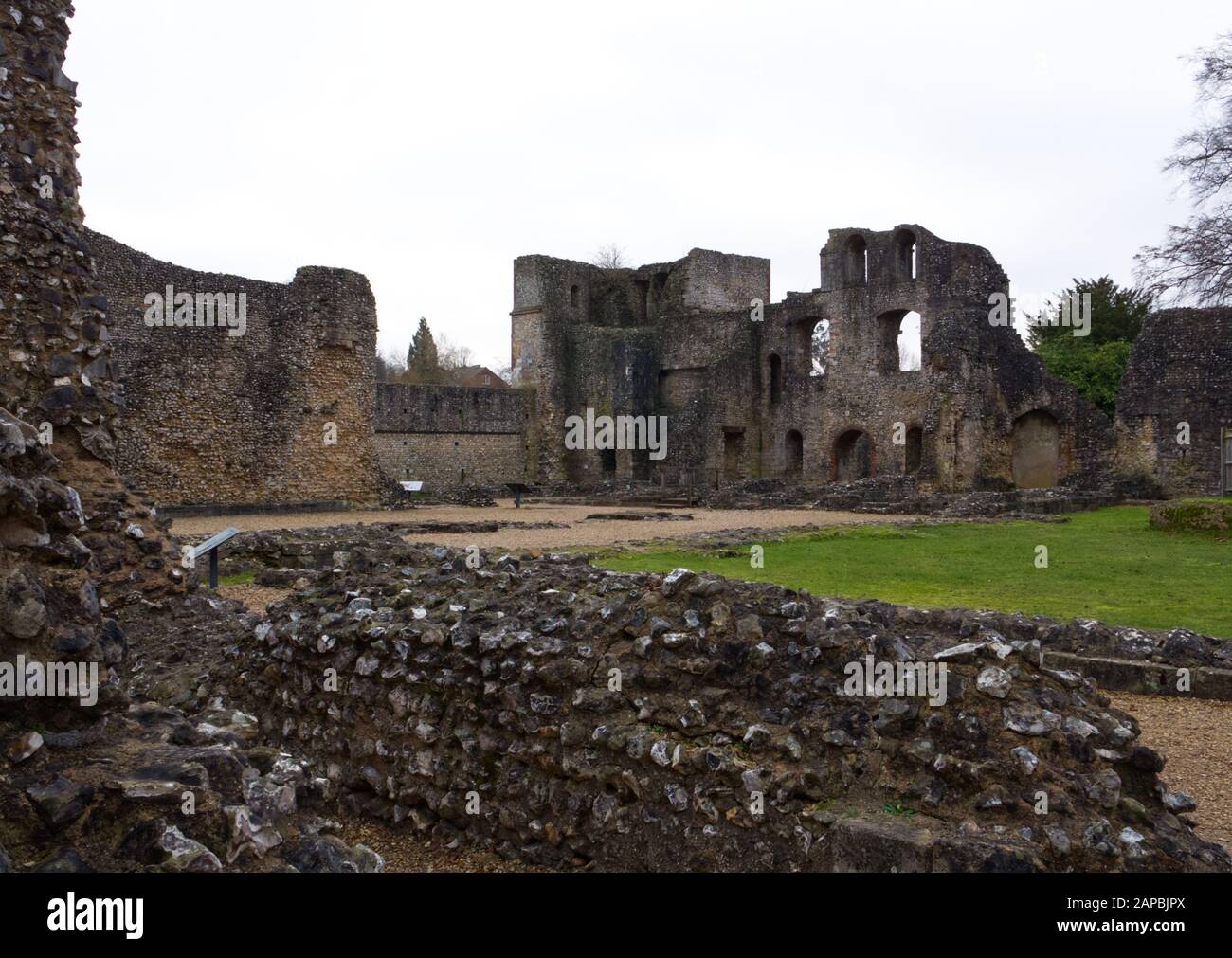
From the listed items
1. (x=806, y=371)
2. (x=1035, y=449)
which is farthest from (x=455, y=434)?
(x=1035, y=449)

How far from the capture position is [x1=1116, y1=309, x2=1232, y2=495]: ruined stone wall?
27.1 metres

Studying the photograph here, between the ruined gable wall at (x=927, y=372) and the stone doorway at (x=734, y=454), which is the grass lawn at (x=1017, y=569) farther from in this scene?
the stone doorway at (x=734, y=454)

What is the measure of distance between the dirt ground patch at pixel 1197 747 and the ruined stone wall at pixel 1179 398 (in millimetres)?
23238

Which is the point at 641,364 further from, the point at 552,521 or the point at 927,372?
the point at 552,521

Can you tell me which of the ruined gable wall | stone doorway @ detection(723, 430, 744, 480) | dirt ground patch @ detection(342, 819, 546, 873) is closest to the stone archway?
the ruined gable wall

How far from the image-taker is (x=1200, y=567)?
12523 mm

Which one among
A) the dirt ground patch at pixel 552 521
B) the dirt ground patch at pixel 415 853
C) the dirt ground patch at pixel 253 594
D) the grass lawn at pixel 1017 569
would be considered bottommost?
the dirt ground patch at pixel 415 853

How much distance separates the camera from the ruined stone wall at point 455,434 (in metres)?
34.7

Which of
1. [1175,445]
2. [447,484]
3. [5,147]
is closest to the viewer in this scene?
[5,147]

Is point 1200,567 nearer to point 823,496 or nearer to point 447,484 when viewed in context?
point 823,496

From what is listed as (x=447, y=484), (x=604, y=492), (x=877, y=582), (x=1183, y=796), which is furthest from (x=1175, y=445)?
(x=1183, y=796)

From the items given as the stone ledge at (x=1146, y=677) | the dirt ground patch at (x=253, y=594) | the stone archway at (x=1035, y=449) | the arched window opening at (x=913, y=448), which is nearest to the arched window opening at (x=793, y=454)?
the arched window opening at (x=913, y=448)
